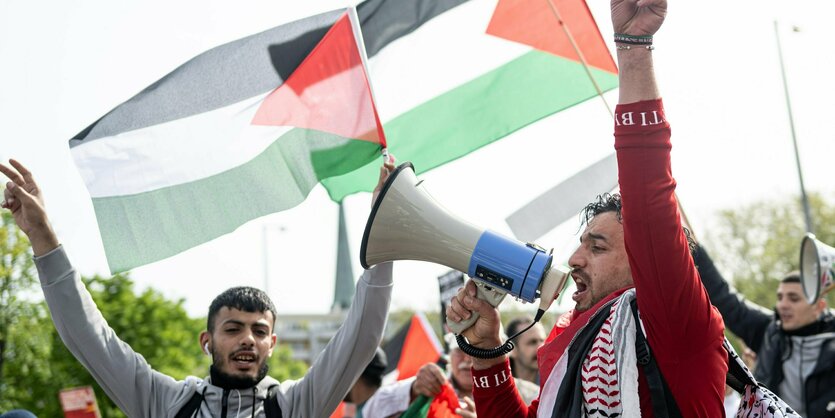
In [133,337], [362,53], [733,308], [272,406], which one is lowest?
[133,337]

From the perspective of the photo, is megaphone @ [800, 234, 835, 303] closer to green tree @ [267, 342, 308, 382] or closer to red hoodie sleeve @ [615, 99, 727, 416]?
red hoodie sleeve @ [615, 99, 727, 416]

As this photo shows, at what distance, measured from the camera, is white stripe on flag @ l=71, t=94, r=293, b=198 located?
13.8 feet

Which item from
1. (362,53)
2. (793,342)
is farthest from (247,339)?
(793,342)

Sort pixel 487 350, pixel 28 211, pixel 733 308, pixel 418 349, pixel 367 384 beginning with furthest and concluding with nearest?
pixel 418 349 → pixel 367 384 → pixel 733 308 → pixel 28 211 → pixel 487 350

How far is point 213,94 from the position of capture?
4441 mm

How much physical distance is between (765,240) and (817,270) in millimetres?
29055

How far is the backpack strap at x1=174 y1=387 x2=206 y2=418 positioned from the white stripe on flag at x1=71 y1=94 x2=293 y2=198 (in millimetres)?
1009

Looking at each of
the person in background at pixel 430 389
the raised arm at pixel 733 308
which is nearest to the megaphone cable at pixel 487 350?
the person in background at pixel 430 389

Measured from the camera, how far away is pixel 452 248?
288 cm

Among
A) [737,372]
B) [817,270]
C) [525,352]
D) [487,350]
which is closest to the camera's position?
[737,372]

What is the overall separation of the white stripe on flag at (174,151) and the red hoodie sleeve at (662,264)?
238cm

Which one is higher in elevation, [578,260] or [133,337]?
[578,260]

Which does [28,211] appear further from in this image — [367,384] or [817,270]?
[817,270]

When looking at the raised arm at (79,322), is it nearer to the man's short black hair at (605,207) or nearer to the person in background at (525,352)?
the man's short black hair at (605,207)
